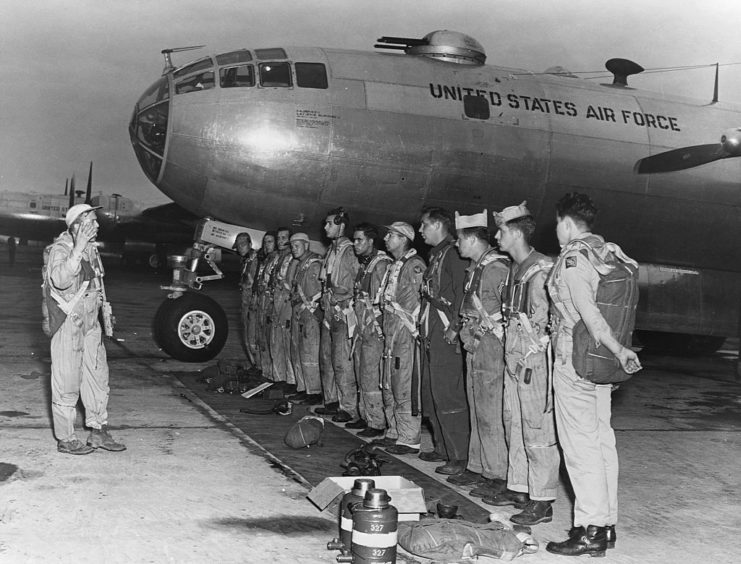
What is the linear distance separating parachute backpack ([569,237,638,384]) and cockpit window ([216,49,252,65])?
21.1 ft

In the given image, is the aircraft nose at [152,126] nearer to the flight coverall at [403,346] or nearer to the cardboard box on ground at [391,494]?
the flight coverall at [403,346]

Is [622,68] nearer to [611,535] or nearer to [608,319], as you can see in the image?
[608,319]

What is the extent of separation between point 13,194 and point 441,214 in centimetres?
3697

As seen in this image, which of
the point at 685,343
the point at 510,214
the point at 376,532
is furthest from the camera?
the point at 685,343

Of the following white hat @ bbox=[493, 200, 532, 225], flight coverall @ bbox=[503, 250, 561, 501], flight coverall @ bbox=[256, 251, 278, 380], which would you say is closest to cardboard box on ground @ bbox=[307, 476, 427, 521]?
flight coverall @ bbox=[503, 250, 561, 501]

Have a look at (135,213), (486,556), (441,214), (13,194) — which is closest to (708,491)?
(486,556)

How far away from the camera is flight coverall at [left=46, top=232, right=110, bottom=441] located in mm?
6020

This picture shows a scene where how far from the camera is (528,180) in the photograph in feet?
34.9

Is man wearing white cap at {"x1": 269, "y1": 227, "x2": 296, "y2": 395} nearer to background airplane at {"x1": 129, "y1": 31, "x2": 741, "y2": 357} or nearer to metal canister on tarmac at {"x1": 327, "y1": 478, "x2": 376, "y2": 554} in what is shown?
background airplane at {"x1": 129, "y1": 31, "x2": 741, "y2": 357}

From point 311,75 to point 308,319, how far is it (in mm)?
3104

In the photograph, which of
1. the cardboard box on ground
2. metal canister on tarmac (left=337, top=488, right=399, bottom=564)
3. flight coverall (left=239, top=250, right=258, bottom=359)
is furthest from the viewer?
flight coverall (left=239, top=250, right=258, bottom=359)

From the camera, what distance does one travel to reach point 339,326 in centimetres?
789

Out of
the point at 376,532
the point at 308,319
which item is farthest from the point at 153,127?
the point at 376,532

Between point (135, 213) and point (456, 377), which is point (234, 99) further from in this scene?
point (135, 213)
